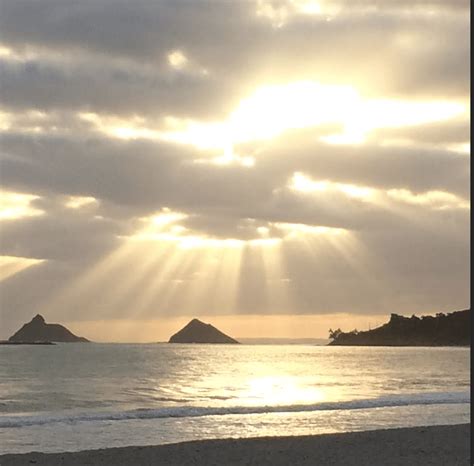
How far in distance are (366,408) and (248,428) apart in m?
12.7

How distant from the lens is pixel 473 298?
13.9m

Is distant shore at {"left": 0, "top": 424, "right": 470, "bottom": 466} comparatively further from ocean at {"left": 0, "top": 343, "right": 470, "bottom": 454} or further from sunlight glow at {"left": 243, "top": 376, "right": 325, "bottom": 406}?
sunlight glow at {"left": 243, "top": 376, "right": 325, "bottom": 406}

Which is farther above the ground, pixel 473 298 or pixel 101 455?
pixel 473 298

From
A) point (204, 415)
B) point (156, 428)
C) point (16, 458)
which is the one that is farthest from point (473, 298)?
point (204, 415)

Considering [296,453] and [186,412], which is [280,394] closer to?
[186,412]

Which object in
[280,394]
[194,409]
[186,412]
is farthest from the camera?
[280,394]

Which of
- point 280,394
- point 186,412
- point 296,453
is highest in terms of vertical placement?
point 296,453

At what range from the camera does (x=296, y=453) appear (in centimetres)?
2312

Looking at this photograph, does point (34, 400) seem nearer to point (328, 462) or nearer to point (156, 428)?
point (156, 428)

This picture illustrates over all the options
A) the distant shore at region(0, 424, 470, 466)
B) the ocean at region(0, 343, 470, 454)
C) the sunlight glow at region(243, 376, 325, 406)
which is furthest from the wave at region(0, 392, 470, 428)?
the distant shore at region(0, 424, 470, 466)

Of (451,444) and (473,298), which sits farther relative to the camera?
(451,444)

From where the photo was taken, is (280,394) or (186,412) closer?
(186,412)

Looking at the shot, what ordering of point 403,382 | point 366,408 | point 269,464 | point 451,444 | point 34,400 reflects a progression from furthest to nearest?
point 403,382 < point 34,400 < point 366,408 < point 451,444 < point 269,464

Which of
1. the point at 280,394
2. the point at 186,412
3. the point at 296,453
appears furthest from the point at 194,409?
the point at 296,453
